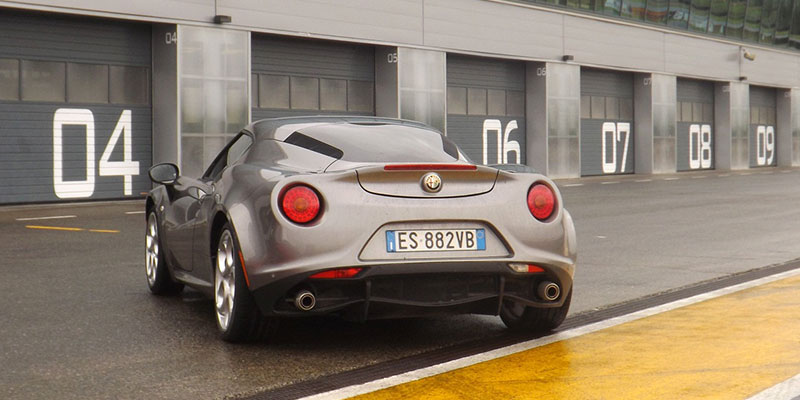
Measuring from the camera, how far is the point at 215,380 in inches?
192

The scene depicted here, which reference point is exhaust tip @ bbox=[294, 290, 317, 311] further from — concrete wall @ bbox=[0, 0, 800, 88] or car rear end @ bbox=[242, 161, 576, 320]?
concrete wall @ bbox=[0, 0, 800, 88]

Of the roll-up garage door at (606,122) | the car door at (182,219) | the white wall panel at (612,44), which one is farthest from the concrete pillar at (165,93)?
the roll-up garage door at (606,122)

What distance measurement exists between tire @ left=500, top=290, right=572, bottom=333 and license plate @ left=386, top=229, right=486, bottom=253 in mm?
780

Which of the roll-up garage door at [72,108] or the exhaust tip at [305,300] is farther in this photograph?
the roll-up garage door at [72,108]

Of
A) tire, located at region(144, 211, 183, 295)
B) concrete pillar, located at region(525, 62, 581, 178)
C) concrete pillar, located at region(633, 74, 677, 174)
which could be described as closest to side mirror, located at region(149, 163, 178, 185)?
tire, located at region(144, 211, 183, 295)

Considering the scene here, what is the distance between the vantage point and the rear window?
19.7 feet

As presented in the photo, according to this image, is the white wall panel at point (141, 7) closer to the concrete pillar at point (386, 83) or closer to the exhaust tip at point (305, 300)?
the concrete pillar at point (386, 83)

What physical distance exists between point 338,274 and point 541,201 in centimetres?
121

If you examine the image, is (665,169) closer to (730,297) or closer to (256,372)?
(730,297)

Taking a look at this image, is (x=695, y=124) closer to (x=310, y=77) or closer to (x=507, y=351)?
(x=310, y=77)

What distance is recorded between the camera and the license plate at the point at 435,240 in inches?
211

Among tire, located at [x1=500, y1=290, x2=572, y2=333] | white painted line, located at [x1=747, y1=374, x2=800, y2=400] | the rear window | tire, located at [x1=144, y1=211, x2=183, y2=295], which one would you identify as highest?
the rear window

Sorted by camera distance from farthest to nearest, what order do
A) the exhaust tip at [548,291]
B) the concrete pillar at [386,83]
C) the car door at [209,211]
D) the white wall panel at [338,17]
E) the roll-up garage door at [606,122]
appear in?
the roll-up garage door at [606,122] < the concrete pillar at [386,83] < the white wall panel at [338,17] < the car door at [209,211] < the exhaust tip at [548,291]

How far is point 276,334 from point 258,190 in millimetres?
958
